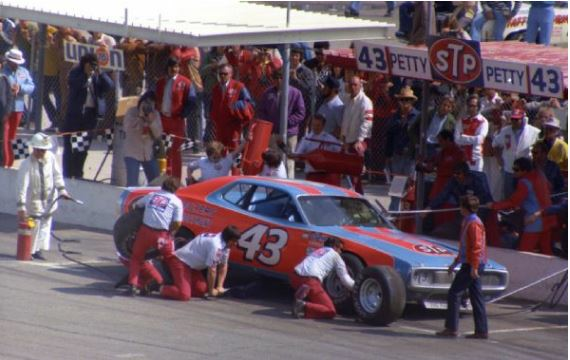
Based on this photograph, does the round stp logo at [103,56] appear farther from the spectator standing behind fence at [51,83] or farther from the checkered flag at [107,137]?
the spectator standing behind fence at [51,83]

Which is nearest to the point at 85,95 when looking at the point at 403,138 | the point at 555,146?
the point at 403,138

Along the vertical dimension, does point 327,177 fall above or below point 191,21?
below

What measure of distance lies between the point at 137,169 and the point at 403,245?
5.64 metres

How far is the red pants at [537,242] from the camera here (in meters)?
14.9

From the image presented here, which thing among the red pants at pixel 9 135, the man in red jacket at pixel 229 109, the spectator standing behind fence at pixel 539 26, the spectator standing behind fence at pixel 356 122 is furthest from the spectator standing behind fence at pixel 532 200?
the spectator standing behind fence at pixel 539 26

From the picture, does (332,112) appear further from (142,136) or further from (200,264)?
(200,264)

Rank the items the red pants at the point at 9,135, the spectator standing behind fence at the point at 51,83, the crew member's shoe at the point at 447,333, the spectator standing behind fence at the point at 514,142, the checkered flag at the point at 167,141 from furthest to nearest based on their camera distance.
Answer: the spectator standing behind fence at the point at 51,83 < the red pants at the point at 9,135 < the checkered flag at the point at 167,141 < the spectator standing behind fence at the point at 514,142 < the crew member's shoe at the point at 447,333

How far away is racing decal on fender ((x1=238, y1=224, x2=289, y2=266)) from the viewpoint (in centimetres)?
1362

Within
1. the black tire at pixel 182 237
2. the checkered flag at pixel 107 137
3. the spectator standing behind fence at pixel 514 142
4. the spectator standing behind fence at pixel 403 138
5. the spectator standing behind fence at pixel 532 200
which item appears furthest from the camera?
the checkered flag at pixel 107 137

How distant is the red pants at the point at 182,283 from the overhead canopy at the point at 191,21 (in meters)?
3.88

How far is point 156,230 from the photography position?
528 inches

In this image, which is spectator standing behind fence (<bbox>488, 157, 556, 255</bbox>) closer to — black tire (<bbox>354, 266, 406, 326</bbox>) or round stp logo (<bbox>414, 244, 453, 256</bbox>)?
round stp logo (<bbox>414, 244, 453, 256</bbox>)

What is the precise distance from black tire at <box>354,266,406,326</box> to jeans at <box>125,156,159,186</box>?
5.64 meters

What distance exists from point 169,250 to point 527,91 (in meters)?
4.63
